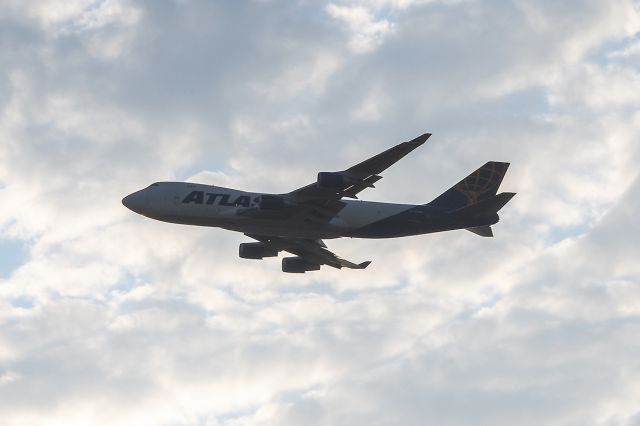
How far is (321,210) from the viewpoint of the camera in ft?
210

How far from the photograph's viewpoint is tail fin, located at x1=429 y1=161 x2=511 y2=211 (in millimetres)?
68637

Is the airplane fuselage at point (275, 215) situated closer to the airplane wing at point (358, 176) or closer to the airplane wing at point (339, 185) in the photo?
the airplane wing at point (339, 185)

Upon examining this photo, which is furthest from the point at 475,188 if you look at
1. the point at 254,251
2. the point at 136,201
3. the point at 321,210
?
the point at 136,201

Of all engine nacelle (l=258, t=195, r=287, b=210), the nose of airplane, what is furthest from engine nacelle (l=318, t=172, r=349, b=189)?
the nose of airplane

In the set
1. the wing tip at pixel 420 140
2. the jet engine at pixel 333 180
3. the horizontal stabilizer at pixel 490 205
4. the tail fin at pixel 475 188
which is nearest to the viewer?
the wing tip at pixel 420 140

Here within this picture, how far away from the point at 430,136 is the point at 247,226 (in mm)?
16277

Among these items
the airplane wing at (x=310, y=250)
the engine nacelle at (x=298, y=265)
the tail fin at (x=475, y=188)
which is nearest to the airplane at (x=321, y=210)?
the tail fin at (x=475, y=188)

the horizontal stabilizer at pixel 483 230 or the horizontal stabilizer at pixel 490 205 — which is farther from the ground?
the horizontal stabilizer at pixel 490 205

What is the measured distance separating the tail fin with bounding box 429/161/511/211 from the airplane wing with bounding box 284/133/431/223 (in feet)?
30.1

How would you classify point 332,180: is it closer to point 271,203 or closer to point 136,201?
point 271,203

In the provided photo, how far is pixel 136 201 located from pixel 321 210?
1312cm

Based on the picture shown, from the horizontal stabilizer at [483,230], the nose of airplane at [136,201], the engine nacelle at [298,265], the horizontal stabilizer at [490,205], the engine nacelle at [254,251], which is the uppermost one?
the nose of airplane at [136,201]

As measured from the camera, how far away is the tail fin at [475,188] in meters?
68.6

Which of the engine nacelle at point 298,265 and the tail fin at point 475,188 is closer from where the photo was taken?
the tail fin at point 475,188
